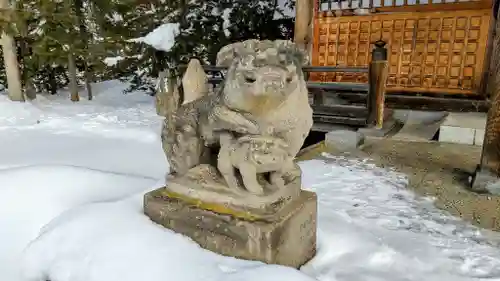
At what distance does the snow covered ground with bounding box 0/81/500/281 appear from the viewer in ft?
5.84

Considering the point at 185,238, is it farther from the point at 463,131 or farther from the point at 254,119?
the point at 463,131

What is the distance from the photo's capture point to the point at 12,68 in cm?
779

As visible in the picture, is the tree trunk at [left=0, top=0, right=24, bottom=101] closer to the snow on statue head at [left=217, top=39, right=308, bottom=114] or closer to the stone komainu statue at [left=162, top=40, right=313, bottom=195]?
the stone komainu statue at [left=162, top=40, right=313, bottom=195]

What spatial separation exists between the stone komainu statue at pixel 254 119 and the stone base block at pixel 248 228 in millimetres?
150

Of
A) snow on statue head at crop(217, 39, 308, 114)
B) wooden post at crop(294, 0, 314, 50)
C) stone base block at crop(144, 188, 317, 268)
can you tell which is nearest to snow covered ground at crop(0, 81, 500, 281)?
stone base block at crop(144, 188, 317, 268)

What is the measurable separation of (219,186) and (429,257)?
1.34m

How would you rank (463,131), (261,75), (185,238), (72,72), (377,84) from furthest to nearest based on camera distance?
(72,72), (377,84), (463,131), (185,238), (261,75)

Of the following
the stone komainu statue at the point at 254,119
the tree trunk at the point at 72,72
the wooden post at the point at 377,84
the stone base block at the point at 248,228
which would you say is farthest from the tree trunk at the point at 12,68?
the stone komainu statue at the point at 254,119

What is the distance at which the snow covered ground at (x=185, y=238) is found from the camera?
178cm

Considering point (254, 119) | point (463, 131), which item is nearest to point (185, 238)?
point (254, 119)

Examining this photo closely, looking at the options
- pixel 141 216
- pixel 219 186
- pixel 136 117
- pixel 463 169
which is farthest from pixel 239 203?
pixel 136 117

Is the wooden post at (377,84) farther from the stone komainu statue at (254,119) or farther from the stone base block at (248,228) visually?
the stone komainu statue at (254,119)

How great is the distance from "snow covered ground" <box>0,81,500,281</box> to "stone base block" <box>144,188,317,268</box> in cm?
5

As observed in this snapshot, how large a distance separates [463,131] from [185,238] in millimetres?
4377
